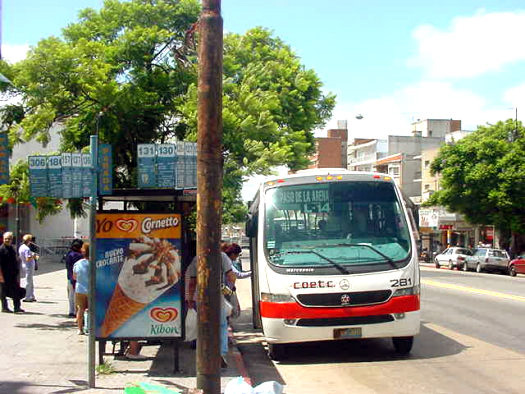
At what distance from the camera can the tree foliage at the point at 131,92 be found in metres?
12.6

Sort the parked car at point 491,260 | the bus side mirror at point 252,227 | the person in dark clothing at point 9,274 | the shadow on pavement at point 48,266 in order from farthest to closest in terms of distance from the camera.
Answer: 1. the parked car at point 491,260
2. the shadow on pavement at point 48,266
3. the person in dark clothing at point 9,274
4. the bus side mirror at point 252,227

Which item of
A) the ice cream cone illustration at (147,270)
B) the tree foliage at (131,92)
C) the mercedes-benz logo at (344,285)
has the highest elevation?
the tree foliage at (131,92)

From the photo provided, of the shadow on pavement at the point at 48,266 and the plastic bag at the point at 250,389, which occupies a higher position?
the plastic bag at the point at 250,389

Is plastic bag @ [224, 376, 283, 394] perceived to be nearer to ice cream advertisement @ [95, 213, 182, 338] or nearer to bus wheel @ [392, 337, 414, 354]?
ice cream advertisement @ [95, 213, 182, 338]

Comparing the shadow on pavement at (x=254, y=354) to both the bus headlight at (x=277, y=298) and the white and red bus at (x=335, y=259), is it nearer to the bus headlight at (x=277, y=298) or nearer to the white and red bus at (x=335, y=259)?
the white and red bus at (x=335, y=259)

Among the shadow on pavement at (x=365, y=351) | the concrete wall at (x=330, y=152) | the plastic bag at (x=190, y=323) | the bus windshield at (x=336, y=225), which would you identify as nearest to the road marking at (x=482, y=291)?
the shadow on pavement at (x=365, y=351)

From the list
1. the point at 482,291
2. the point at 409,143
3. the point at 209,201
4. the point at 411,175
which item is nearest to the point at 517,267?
the point at 482,291

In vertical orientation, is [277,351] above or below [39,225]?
below

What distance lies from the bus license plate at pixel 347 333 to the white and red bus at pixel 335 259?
0.01 meters

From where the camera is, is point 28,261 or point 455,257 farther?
point 455,257

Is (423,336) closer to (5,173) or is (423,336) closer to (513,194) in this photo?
(5,173)

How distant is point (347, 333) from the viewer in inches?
392

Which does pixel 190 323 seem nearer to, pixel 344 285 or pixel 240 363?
pixel 240 363

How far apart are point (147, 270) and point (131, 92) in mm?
5276
